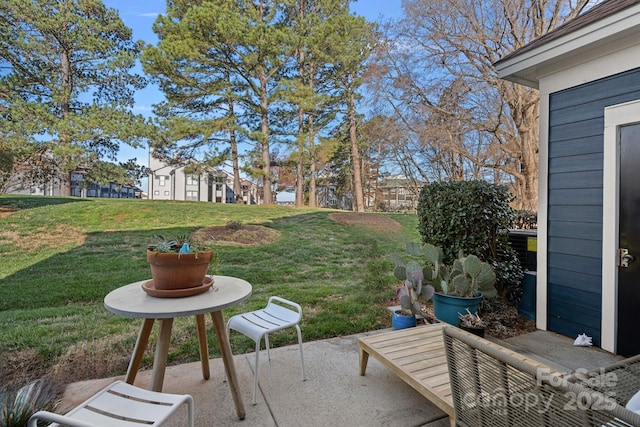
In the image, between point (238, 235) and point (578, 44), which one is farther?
point (238, 235)

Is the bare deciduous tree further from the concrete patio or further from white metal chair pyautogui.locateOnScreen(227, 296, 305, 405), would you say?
white metal chair pyautogui.locateOnScreen(227, 296, 305, 405)

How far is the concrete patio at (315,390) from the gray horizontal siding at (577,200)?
353 millimetres

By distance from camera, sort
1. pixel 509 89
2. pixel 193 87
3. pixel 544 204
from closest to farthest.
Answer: pixel 544 204 < pixel 509 89 < pixel 193 87

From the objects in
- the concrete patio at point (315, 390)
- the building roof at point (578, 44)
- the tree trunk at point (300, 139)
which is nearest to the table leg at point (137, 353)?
the concrete patio at point (315, 390)

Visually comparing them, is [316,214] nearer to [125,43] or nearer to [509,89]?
[509,89]

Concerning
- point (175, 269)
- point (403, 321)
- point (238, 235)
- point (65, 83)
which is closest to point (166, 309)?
point (175, 269)

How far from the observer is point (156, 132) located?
33.3 ft

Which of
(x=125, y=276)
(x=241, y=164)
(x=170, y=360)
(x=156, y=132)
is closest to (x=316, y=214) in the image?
(x=241, y=164)

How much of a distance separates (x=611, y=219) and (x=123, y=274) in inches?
229

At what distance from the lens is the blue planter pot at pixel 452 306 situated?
2.85 meters

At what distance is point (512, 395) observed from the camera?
3.75 feet

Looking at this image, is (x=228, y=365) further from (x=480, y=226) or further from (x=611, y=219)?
(x=611, y=219)

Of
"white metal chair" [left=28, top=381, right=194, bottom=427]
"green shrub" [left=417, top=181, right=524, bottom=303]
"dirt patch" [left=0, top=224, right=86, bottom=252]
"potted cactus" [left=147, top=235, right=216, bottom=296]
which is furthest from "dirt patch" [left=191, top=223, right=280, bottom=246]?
"white metal chair" [left=28, top=381, right=194, bottom=427]

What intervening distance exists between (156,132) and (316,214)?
18.6ft
